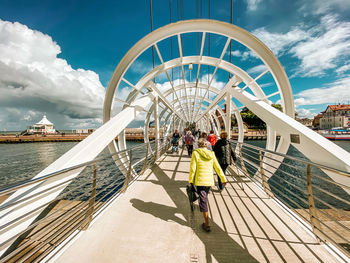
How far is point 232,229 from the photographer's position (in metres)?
2.33

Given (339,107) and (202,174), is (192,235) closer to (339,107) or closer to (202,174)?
(202,174)

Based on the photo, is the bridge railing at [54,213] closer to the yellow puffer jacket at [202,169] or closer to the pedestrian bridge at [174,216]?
the pedestrian bridge at [174,216]

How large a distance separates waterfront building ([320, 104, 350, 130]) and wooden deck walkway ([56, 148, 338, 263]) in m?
82.0

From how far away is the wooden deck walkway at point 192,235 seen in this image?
6.12 ft

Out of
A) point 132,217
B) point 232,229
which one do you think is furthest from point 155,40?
point 232,229

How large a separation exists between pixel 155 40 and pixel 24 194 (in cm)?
459

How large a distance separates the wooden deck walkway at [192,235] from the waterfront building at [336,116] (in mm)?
81970

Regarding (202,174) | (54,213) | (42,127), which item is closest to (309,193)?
(202,174)

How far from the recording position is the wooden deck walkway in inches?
73.4

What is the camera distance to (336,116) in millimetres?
58938

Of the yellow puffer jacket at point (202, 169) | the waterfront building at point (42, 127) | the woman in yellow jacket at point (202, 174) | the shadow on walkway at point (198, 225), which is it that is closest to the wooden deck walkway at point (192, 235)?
the shadow on walkway at point (198, 225)

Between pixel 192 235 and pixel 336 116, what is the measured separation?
84787mm

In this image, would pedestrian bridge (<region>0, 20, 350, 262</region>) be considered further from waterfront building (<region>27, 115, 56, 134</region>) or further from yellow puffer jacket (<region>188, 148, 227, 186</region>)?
waterfront building (<region>27, 115, 56, 134</region>)

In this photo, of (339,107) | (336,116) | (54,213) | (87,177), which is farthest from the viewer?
(339,107)
